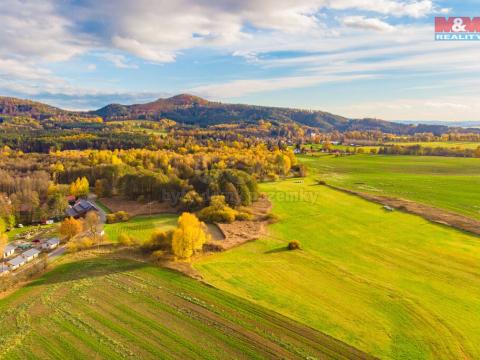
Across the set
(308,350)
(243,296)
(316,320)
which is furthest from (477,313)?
(243,296)

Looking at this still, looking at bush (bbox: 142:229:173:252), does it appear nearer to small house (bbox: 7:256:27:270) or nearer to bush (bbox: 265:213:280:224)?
small house (bbox: 7:256:27:270)

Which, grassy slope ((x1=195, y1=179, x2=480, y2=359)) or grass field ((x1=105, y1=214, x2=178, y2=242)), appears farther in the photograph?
grass field ((x1=105, y1=214, x2=178, y2=242))

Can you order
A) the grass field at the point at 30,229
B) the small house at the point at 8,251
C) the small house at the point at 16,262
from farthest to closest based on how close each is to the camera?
the grass field at the point at 30,229 → the small house at the point at 8,251 → the small house at the point at 16,262

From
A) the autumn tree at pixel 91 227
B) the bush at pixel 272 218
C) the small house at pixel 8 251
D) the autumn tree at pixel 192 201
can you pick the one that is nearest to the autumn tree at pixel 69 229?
the autumn tree at pixel 91 227

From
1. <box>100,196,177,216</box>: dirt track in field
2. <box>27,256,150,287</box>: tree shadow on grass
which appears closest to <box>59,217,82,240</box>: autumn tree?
<box>27,256,150,287</box>: tree shadow on grass

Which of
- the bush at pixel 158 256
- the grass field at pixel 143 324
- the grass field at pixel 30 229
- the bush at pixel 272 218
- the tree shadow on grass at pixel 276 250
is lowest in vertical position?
the grass field at pixel 143 324

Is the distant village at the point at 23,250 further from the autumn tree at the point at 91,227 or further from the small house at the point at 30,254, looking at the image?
the autumn tree at the point at 91,227

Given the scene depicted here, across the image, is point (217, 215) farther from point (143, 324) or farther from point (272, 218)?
point (143, 324)
